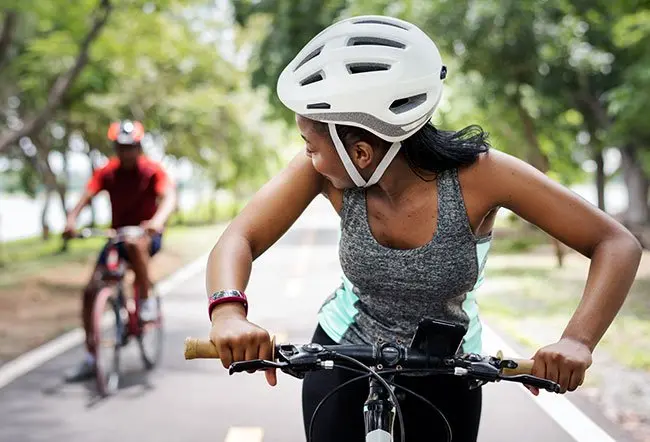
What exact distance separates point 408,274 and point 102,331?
5.34 meters

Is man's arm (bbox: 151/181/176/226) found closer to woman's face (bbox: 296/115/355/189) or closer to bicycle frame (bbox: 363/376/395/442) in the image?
woman's face (bbox: 296/115/355/189)

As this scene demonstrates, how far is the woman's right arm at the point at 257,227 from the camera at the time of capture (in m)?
2.23

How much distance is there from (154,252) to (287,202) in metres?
5.18

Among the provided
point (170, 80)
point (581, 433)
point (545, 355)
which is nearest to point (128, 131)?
point (581, 433)

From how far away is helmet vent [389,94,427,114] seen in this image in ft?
7.00

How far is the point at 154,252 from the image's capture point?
738 centimetres

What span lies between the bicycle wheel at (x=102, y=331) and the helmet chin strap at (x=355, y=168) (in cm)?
493

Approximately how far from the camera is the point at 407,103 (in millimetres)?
2150

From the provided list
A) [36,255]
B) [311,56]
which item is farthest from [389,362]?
[36,255]

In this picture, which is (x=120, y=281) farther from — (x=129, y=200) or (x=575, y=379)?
(x=575, y=379)

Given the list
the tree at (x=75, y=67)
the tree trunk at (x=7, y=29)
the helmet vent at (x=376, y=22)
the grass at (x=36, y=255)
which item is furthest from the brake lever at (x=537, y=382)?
the grass at (x=36, y=255)

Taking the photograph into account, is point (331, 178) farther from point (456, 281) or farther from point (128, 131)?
point (128, 131)

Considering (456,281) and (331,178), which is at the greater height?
(331,178)

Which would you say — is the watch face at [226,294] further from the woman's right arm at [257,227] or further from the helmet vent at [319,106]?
the helmet vent at [319,106]
